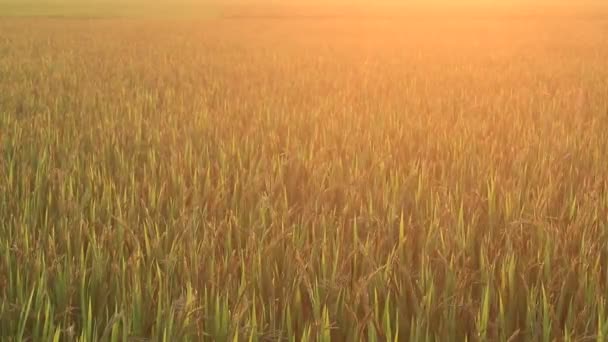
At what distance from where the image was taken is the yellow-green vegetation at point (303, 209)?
1.53 m

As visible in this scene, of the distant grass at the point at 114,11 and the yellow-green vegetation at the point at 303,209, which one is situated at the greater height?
the yellow-green vegetation at the point at 303,209

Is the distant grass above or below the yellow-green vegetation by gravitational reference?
below

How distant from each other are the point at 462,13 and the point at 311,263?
89.9 ft

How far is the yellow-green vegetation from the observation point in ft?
5.01

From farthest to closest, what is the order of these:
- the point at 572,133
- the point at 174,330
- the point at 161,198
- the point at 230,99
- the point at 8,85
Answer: the point at 8,85 < the point at 230,99 < the point at 572,133 < the point at 161,198 < the point at 174,330

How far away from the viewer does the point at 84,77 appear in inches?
283

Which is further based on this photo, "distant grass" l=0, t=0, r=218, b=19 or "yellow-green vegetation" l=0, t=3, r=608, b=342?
"distant grass" l=0, t=0, r=218, b=19

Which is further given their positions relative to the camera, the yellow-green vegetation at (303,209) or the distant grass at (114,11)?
the distant grass at (114,11)

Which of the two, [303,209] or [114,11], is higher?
[303,209]

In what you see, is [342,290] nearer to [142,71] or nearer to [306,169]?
[306,169]

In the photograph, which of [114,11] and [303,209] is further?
[114,11]

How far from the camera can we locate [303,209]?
7.88ft

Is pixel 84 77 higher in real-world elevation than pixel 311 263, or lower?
lower

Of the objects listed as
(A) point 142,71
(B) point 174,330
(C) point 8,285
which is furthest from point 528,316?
(A) point 142,71
